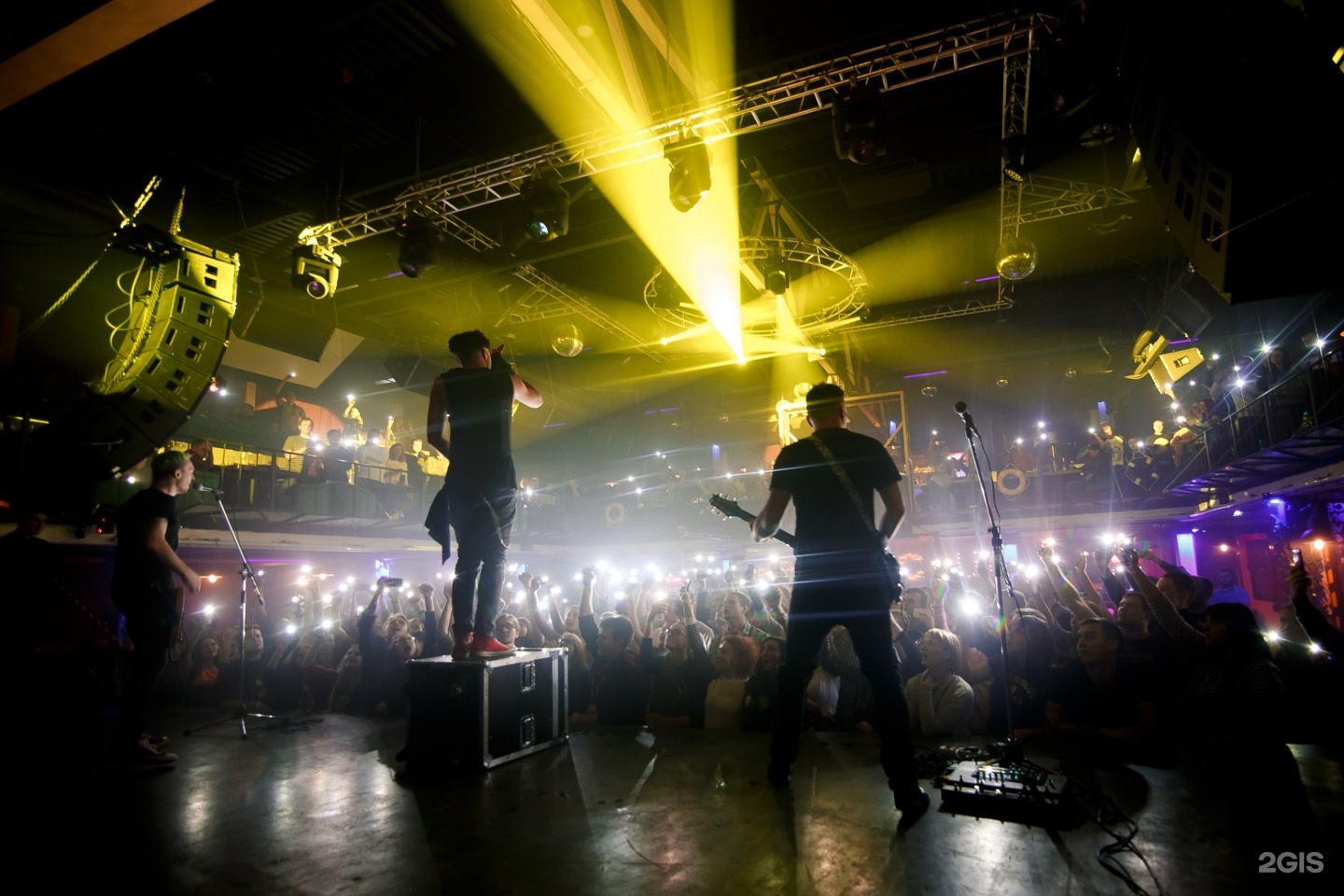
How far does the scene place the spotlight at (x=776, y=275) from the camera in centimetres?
774

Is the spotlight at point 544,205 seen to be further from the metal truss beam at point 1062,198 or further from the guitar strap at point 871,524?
the metal truss beam at point 1062,198

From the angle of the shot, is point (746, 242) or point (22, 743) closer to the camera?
point (22, 743)

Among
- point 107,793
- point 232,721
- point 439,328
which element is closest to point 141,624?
point 107,793

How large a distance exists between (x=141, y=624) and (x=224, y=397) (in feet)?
37.5

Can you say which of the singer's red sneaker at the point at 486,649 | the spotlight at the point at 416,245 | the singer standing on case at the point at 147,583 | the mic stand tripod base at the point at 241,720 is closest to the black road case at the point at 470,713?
the singer's red sneaker at the point at 486,649

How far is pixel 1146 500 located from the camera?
54.8 feet

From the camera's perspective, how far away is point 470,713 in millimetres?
3039

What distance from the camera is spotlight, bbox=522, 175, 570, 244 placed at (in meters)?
6.58

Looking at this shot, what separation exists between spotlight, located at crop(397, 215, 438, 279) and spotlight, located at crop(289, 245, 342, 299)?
118 centimetres

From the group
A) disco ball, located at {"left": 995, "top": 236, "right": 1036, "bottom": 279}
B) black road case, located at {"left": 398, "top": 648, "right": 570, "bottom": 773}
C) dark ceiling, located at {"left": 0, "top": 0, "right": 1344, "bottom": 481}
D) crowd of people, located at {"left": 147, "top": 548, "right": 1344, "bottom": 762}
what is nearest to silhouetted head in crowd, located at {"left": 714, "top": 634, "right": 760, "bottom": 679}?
crowd of people, located at {"left": 147, "top": 548, "right": 1344, "bottom": 762}

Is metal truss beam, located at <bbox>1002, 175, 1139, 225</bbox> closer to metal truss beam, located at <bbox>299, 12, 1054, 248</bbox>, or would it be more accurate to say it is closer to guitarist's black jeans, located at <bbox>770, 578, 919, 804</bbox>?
metal truss beam, located at <bbox>299, 12, 1054, 248</bbox>

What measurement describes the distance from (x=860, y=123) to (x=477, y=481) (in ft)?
15.1

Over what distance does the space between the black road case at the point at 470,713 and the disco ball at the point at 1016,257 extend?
286 inches

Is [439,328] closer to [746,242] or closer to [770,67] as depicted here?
[746,242]
